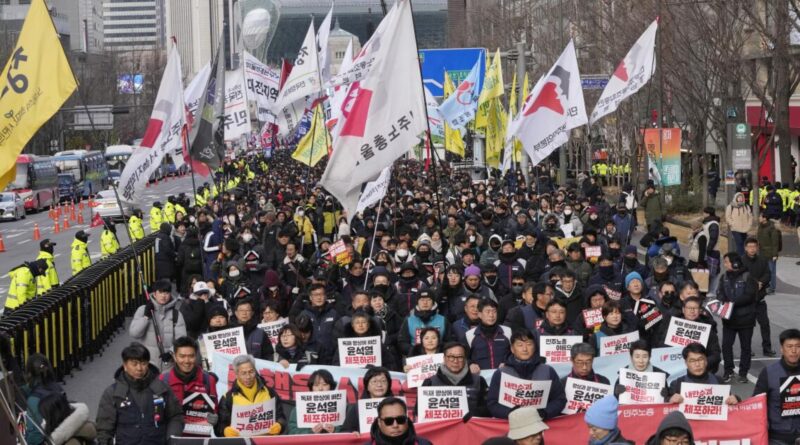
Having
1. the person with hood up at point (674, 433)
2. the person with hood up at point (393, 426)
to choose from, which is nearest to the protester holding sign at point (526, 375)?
→ the person with hood up at point (393, 426)

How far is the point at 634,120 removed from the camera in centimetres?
4522

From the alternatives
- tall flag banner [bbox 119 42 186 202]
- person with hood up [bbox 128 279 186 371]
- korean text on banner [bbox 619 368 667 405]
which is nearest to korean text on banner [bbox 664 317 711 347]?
korean text on banner [bbox 619 368 667 405]

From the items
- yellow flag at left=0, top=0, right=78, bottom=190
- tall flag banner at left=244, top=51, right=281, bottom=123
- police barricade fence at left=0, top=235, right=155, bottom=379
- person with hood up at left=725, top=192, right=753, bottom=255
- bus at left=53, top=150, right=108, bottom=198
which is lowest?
police barricade fence at left=0, top=235, right=155, bottom=379

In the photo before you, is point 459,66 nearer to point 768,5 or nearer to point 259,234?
point 768,5

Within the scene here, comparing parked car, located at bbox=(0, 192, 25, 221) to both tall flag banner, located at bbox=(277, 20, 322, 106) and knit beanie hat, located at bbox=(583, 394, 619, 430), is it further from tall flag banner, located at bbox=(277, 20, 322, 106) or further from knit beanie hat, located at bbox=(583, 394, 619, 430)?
knit beanie hat, located at bbox=(583, 394, 619, 430)

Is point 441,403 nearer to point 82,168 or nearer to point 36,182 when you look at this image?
point 36,182

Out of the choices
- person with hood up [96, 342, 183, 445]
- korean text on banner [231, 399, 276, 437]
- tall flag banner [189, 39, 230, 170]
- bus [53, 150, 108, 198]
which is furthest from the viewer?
bus [53, 150, 108, 198]

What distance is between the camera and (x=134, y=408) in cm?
869

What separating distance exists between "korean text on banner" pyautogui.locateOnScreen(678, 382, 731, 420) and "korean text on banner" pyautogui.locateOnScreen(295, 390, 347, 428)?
7.59 feet

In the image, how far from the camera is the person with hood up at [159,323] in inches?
499

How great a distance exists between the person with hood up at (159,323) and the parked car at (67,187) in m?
54.6

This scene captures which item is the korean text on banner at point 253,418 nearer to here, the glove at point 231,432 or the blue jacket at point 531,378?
the glove at point 231,432

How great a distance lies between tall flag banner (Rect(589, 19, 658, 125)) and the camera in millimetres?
21781

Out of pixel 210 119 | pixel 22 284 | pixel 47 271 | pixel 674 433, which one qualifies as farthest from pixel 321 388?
pixel 210 119
